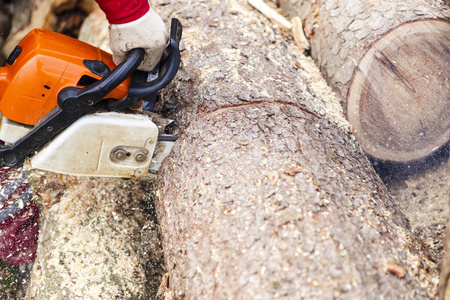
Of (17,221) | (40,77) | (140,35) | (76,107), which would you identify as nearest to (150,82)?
(140,35)

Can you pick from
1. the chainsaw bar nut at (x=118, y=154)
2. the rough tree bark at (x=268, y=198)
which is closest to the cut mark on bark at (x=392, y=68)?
the rough tree bark at (x=268, y=198)

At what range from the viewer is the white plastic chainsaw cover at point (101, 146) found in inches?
57.8

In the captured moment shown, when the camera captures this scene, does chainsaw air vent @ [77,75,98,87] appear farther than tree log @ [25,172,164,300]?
No

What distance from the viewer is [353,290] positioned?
42.2 inches

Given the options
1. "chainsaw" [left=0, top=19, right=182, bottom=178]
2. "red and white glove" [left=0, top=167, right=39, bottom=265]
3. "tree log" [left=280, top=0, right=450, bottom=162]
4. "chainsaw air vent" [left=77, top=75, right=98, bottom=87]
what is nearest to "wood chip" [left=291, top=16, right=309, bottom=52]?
"tree log" [left=280, top=0, right=450, bottom=162]

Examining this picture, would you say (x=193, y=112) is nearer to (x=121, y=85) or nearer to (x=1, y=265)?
(x=121, y=85)

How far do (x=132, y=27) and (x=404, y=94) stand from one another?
4.52ft

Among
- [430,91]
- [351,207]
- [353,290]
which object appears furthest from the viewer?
[430,91]

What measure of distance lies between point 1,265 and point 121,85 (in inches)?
42.4

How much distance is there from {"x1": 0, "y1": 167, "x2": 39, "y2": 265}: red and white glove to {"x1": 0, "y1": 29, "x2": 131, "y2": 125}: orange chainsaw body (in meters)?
0.56

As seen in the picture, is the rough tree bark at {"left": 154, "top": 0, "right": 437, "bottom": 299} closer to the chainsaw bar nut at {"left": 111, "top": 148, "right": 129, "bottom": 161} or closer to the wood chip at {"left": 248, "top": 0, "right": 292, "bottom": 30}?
the chainsaw bar nut at {"left": 111, "top": 148, "right": 129, "bottom": 161}

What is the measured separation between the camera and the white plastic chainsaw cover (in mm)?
1469

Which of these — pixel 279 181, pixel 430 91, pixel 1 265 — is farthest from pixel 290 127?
pixel 1 265

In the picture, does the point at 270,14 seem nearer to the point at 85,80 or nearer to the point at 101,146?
the point at 85,80
